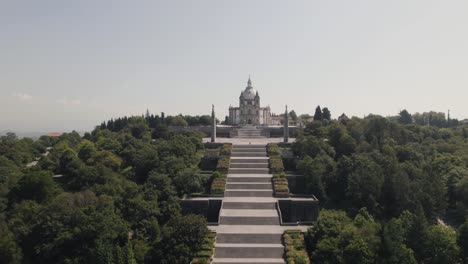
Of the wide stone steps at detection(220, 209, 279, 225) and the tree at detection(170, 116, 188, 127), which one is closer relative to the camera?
the wide stone steps at detection(220, 209, 279, 225)

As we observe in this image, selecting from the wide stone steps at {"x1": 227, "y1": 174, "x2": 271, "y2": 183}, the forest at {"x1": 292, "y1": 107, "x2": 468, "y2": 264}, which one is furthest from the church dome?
the wide stone steps at {"x1": 227, "y1": 174, "x2": 271, "y2": 183}

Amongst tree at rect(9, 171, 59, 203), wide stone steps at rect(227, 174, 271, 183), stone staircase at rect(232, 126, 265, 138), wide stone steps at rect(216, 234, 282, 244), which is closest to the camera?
wide stone steps at rect(216, 234, 282, 244)

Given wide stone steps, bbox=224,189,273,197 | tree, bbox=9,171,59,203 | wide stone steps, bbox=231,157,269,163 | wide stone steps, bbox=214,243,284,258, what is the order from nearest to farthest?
1. wide stone steps, bbox=214,243,284,258
2. tree, bbox=9,171,59,203
3. wide stone steps, bbox=224,189,273,197
4. wide stone steps, bbox=231,157,269,163

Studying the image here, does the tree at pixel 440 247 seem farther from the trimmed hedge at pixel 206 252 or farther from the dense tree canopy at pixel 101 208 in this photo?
the dense tree canopy at pixel 101 208

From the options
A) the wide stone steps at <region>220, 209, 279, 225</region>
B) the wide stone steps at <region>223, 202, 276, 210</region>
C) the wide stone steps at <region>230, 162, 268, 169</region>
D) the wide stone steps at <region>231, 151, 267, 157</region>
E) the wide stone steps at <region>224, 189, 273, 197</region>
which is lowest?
the wide stone steps at <region>220, 209, 279, 225</region>

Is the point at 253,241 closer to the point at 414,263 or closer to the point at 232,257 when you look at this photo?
the point at 232,257

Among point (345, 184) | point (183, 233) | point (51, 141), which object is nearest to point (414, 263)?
point (183, 233)

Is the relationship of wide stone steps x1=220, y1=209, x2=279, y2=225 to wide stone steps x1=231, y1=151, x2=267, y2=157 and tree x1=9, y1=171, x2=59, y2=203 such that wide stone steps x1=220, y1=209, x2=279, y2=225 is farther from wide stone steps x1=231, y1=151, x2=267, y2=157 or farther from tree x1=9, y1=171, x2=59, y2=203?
wide stone steps x1=231, y1=151, x2=267, y2=157
